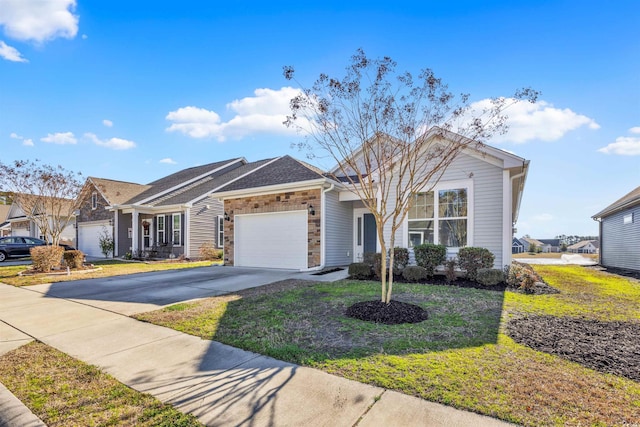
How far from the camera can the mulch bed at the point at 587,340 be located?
11.5 feet

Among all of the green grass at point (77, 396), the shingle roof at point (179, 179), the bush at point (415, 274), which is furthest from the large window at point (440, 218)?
the shingle roof at point (179, 179)

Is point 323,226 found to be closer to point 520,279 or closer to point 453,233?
point 453,233

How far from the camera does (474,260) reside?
8.66m

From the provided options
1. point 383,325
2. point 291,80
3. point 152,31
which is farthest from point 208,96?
point 383,325

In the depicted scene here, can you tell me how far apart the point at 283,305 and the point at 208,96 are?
992 cm

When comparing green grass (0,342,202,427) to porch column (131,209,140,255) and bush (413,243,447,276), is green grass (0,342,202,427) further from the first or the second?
porch column (131,209,140,255)

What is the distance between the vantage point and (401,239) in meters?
10.3

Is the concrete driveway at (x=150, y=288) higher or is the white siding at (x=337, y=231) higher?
the white siding at (x=337, y=231)

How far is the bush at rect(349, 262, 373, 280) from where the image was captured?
31.2 feet

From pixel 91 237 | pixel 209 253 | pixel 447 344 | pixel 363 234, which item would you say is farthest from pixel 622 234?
Answer: pixel 91 237

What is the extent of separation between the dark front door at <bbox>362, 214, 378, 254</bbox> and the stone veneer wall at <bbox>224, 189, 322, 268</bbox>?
2416mm

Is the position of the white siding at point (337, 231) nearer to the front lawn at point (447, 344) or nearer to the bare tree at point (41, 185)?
the front lawn at point (447, 344)

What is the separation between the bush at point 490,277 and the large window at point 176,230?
15433 mm

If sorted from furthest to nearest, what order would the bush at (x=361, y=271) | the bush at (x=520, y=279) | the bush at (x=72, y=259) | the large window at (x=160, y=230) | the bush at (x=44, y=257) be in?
the large window at (x=160, y=230) → the bush at (x=72, y=259) → the bush at (x=44, y=257) → the bush at (x=361, y=271) → the bush at (x=520, y=279)
